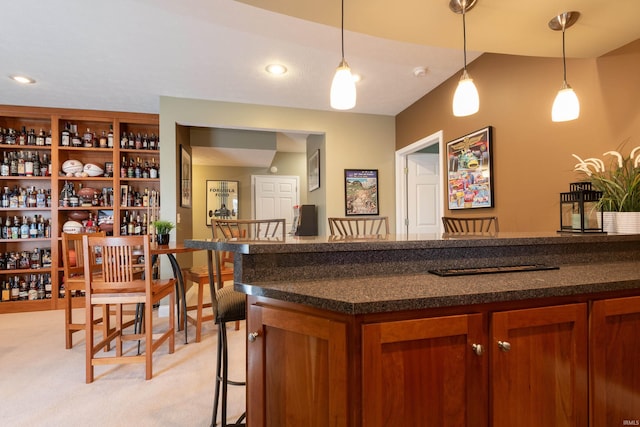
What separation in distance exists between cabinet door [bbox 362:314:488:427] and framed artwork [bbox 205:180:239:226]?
5715 mm

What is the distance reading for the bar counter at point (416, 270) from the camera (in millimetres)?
916

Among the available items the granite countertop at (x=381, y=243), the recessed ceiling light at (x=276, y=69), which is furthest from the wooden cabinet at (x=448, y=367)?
the recessed ceiling light at (x=276, y=69)

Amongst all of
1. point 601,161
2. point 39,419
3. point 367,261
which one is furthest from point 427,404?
point 39,419

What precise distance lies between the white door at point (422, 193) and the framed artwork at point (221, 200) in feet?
12.1

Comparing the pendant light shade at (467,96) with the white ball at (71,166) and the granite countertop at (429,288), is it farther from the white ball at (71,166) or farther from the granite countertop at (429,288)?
the white ball at (71,166)

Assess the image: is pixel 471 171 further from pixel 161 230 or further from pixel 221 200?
pixel 221 200

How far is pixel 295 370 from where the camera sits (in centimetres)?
97

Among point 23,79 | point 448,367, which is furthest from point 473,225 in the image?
point 23,79

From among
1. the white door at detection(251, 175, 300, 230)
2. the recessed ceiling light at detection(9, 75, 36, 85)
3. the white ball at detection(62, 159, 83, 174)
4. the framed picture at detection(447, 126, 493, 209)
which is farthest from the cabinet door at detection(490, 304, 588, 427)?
the white door at detection(251, 175, 300, 230)

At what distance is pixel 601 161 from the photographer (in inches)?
73.0

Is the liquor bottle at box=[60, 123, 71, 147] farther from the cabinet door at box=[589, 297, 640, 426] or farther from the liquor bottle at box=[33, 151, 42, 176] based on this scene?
the cabinet door at box=[589, 297, 640, 426]

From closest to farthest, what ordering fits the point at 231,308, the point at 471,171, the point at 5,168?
the point at 231,308, the point at 471,171, the point at 5,168

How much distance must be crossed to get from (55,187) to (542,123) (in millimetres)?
5088

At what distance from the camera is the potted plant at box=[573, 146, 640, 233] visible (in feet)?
5.09
